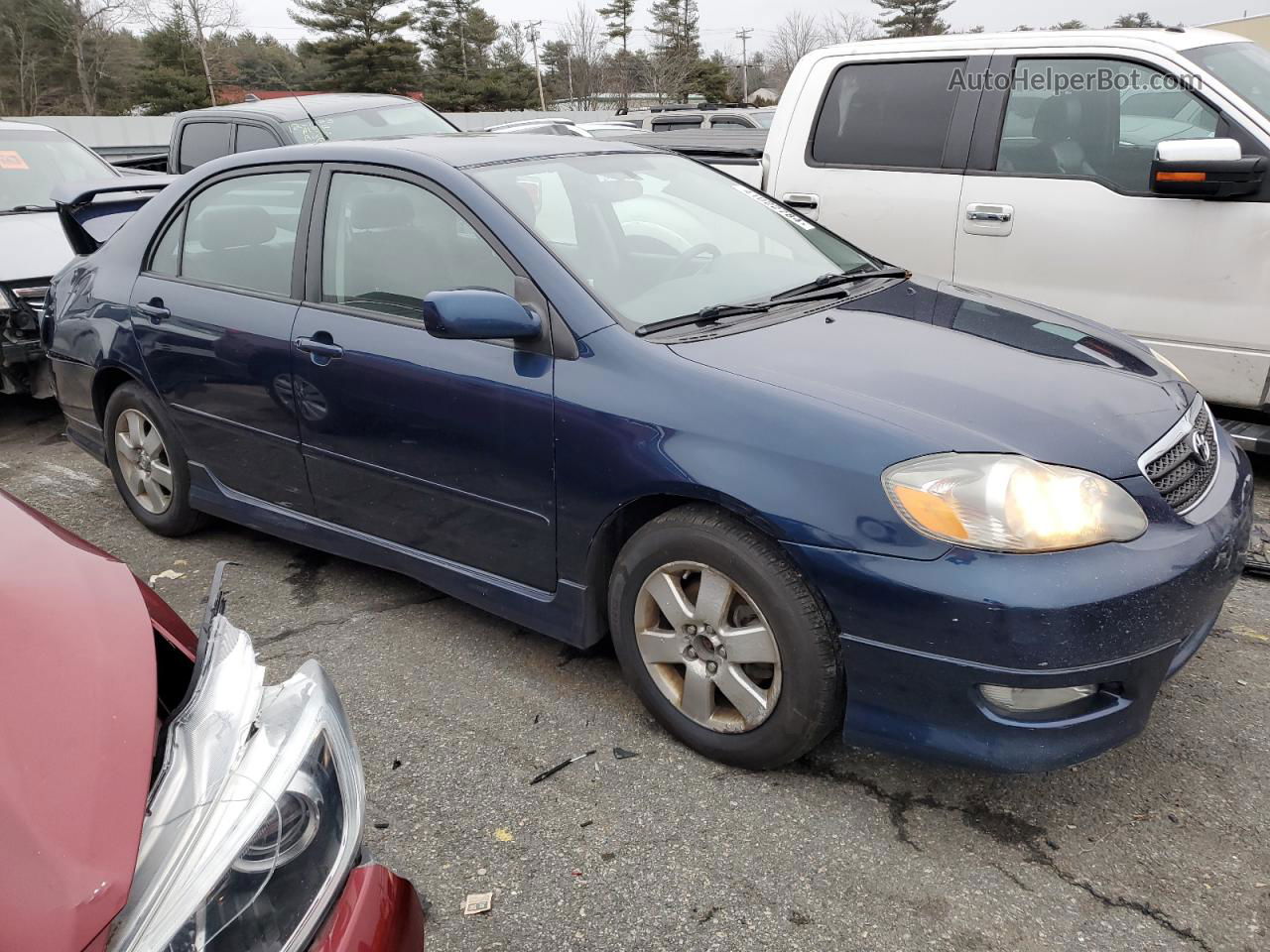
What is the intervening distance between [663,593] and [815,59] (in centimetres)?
402

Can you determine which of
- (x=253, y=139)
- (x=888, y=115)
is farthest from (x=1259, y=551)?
(x=253, y=139)

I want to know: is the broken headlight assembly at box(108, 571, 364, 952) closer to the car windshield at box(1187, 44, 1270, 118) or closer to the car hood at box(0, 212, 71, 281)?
the car windshield at box(1187, 44, 1270, 118)

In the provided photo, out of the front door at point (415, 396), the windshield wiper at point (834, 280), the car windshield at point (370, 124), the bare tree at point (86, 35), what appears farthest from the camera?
the bare tree at point (86, 35)

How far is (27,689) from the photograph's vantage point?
4.50 ft

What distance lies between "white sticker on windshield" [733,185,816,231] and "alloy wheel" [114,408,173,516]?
258cm

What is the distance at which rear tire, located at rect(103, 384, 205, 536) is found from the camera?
420 cm

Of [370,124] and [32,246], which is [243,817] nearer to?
[32,246]

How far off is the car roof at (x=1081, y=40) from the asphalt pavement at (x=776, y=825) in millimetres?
2670

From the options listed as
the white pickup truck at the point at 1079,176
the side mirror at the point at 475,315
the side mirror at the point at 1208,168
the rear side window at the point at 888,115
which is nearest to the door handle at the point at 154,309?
the side mirror at the point at 475,315

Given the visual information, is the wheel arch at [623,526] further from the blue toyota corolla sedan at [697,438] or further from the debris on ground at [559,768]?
the debris on ground at [559,768]

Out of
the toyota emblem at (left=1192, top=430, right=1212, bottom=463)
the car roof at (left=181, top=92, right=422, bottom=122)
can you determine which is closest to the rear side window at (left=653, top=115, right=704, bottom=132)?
the car roof at (left=181, top=92, right=422, bottom=122)

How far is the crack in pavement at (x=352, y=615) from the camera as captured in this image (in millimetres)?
3611

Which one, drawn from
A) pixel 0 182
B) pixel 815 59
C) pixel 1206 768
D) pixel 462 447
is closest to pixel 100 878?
pixel 462 447

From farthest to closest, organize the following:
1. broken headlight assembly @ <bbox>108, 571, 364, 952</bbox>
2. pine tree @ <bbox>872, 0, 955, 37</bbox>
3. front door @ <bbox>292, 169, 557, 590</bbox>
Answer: pine tree @ <bbox>872, 0, 955, 37</bbox> → front door @ <bbox>292, 169, 557, 590</bbox> → broken headlight assembly @ <bbox>108, 571, 364, 952</bbox>
